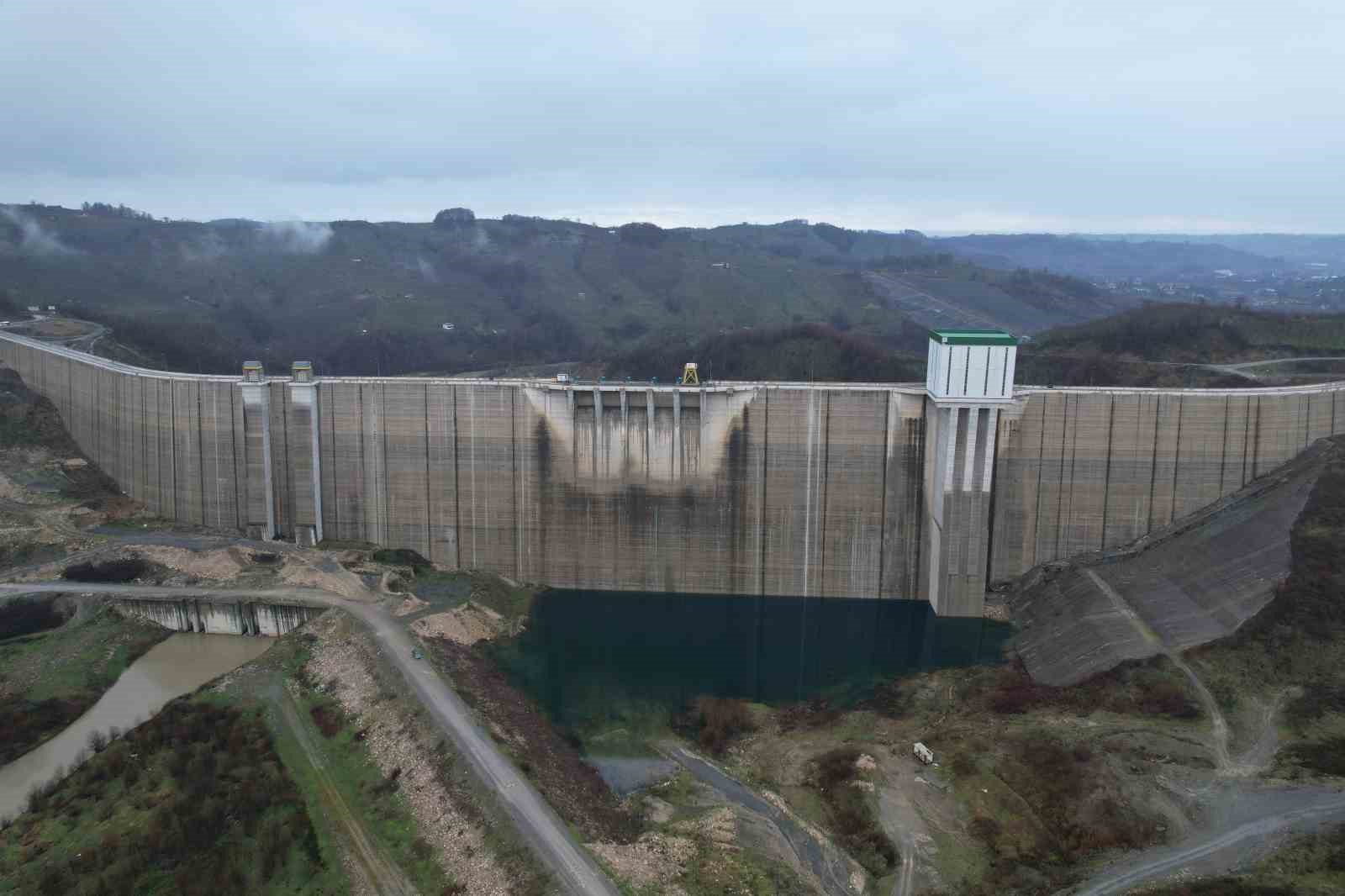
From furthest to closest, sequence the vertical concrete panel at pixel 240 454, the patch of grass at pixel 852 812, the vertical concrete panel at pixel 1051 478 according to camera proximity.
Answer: the vertical concrete panel at pixel 240 454, the vertical concrete panel at pixel 1051 478, the patch of grass at pixel 852 812

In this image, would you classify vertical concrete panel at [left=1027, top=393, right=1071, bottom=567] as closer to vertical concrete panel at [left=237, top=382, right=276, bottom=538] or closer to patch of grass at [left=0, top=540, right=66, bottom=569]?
vertical concrete panel at [left=237, top=382, right=276, bottom=538]

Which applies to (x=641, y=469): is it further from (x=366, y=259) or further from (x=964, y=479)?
(x=366, y=259)

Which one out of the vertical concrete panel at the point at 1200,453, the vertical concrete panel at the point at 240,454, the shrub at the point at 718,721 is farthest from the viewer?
the vertical concrete panel at the point at 240,454

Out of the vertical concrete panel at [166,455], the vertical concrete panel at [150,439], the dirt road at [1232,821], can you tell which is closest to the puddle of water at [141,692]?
the vertical concrete panel at [166,455]

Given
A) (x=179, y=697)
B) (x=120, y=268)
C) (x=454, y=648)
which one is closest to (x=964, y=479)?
(x=454, y=648)

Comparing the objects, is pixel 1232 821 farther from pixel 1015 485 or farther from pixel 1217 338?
pixel 1217 338

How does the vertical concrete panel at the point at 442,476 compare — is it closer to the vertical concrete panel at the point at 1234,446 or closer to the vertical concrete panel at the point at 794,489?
the vertical concrete panel at the point at 794,489
